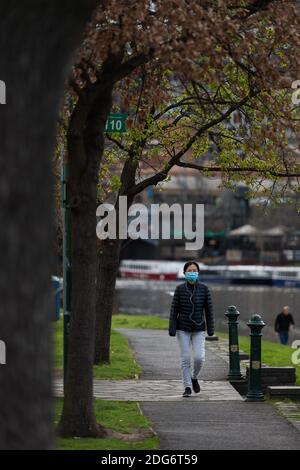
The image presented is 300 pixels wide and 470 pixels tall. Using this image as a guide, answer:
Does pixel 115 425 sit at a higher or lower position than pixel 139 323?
higher

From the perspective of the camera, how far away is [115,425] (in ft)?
41.5

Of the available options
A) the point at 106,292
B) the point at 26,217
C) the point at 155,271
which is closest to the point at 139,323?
the point at 106,292

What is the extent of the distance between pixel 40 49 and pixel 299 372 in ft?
47.0

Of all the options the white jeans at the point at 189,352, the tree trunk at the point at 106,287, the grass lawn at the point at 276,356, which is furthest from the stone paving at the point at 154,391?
the grass lawn at the point at 276,356

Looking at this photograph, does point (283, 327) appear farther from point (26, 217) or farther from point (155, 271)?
point (155, 271)

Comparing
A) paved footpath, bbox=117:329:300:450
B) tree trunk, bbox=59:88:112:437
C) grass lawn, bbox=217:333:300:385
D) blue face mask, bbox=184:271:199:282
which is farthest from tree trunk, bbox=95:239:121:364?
tree trunk, bbox=59:88:112:437

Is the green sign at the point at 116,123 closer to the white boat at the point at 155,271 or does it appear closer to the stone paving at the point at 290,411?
the stone paving at the point at 290,411

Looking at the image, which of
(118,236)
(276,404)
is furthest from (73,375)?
(118,236)

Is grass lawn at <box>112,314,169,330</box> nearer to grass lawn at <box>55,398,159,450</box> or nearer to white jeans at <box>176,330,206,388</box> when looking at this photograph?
white jeans at <box>176,330,206,388</box>

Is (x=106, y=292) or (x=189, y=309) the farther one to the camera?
(x=106, y=292)

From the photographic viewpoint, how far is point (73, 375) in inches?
454

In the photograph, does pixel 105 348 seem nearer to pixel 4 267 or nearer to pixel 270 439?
pixel 270 439

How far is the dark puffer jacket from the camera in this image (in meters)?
16.0

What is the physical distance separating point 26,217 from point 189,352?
9.70 metres
